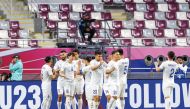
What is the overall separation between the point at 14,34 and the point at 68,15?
10.1ft

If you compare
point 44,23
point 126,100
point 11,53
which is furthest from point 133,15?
point 126,100

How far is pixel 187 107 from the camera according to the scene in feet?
85.9

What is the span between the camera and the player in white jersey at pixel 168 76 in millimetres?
24141

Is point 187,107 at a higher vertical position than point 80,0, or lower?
lower

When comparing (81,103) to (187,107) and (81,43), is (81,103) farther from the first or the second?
(81,43)

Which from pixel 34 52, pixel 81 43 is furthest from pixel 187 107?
pixel 34 52

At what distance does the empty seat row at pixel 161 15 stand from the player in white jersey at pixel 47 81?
46.6ft

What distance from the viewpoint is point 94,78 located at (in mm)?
24812

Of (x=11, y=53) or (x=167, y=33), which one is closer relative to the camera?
(x=11, y=53)

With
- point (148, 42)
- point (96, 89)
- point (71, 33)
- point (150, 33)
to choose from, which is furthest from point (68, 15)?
point (96, 89)

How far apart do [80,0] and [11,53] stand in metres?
5.70

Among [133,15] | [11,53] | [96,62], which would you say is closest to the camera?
[96,62]

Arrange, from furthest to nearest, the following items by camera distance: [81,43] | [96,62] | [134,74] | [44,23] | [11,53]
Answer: [44,23] → [11,53] → [81,43] → [134,74] → [96,62]

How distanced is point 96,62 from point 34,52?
9.91m
